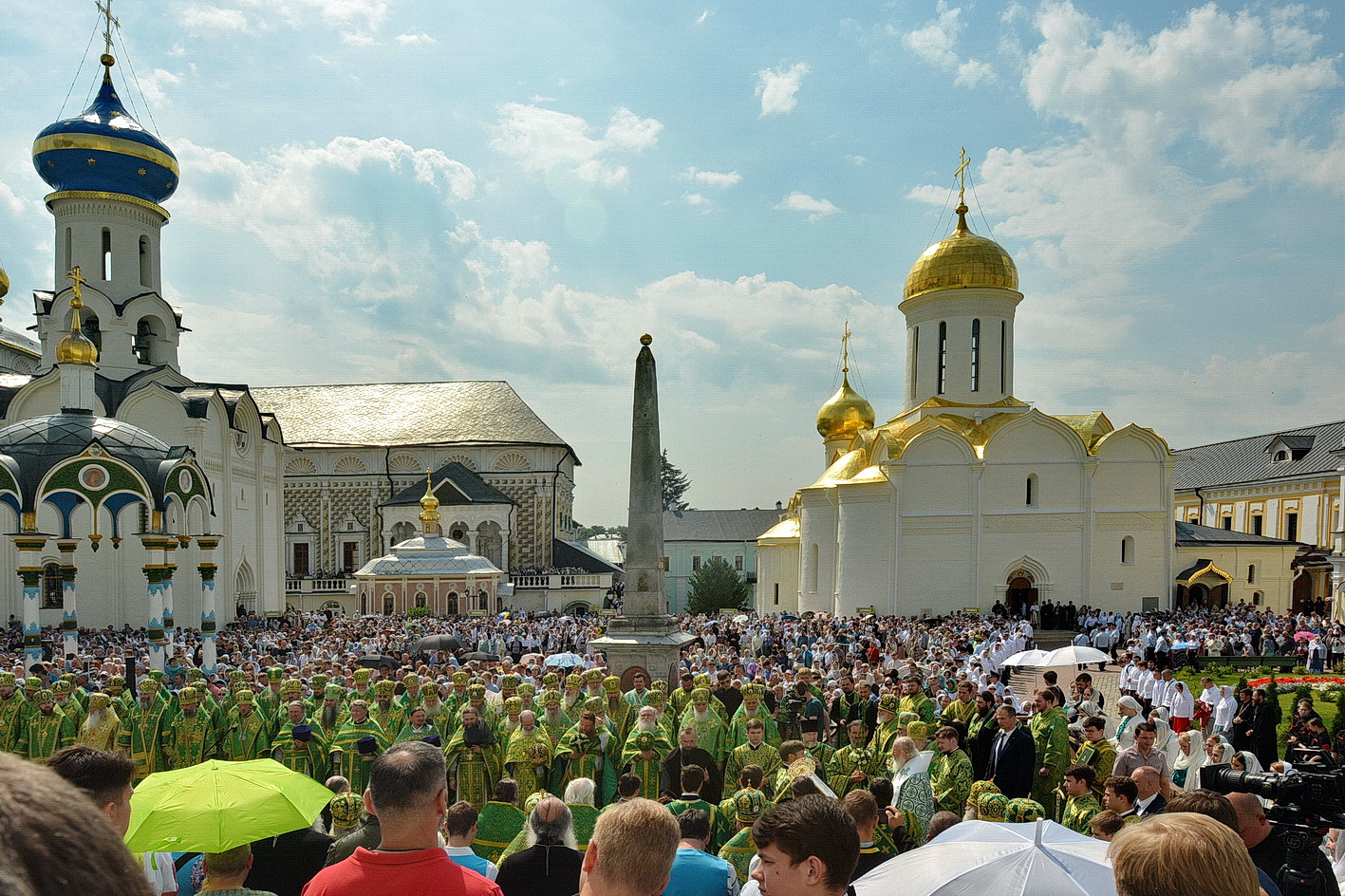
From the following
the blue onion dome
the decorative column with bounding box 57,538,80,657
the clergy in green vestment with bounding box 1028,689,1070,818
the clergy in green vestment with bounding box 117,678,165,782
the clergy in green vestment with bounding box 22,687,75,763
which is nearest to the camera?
the clergy in green vestment with bounding box 1028,689,1070,818

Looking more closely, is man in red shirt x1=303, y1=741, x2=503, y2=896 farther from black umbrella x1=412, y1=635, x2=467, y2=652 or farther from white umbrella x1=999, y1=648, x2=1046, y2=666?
black umbrella x1=412, y1=635, x2=467, y2=652

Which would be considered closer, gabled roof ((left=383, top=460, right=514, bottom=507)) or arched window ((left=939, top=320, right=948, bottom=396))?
arched window ((left=939, top=320, right=948, bottom=396))

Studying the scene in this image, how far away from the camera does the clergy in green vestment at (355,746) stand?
7867 mm

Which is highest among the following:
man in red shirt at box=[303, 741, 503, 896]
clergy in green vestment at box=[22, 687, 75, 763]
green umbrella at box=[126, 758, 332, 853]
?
man in red shirt at box=[303, 741, 503, 896]

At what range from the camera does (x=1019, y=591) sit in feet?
103

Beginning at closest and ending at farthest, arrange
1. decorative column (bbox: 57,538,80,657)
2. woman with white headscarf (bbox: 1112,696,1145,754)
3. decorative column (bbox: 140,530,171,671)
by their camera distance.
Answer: woman with white headscarf (bbox: 1112,696,1145,754), decorative column (bbox: 140,530,171,671), decorative column (bbox: 57,538,80,657)

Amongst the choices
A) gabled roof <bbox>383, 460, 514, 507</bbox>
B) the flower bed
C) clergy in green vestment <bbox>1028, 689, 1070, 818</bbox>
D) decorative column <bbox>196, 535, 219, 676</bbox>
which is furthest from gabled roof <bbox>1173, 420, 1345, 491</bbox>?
decorative column <bbox>196, 535, 219, 676</bbox>

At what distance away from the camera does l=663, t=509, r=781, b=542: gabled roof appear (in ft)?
225

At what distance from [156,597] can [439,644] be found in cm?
680

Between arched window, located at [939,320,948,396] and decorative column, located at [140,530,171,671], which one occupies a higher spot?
arched window, located at [939,320,948,396]

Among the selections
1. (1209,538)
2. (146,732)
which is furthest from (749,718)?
(1209,538)

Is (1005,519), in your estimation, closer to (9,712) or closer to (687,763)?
(687,763)

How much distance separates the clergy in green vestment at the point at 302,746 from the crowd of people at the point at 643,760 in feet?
0.06

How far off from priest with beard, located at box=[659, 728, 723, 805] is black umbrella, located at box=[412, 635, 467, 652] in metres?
14.2
